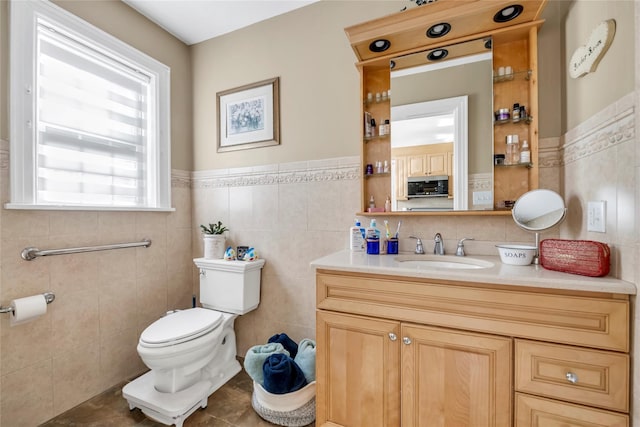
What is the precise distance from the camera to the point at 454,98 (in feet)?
4.84

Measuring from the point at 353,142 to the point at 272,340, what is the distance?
133cm

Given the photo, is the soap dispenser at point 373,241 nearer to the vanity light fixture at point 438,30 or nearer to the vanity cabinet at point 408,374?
the vanity cabinet at point 408,374

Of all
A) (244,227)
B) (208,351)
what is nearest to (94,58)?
(244,227)

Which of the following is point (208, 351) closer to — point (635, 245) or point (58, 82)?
point (58, 82)

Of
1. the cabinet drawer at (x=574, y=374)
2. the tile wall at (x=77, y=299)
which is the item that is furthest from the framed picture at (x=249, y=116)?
the cabinet drawer at (x=574, y=374)

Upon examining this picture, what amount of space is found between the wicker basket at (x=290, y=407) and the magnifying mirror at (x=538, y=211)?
4.17 ft

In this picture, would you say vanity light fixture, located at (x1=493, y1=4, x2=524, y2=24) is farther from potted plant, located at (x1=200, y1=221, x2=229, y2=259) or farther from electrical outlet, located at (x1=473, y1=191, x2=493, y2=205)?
potted plant, located at (x1=200, y1=221, x2=229, y2=259)

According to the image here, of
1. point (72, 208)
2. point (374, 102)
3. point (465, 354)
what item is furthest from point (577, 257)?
point (72, 208)

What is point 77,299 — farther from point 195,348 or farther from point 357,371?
point 357,371

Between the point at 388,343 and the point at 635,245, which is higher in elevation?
the point at 635,245

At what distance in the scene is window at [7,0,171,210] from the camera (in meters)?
1.40

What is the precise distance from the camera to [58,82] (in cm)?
156

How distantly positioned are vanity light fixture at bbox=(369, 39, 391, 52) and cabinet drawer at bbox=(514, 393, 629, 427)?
1645 millimetres

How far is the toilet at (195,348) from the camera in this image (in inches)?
56.4
